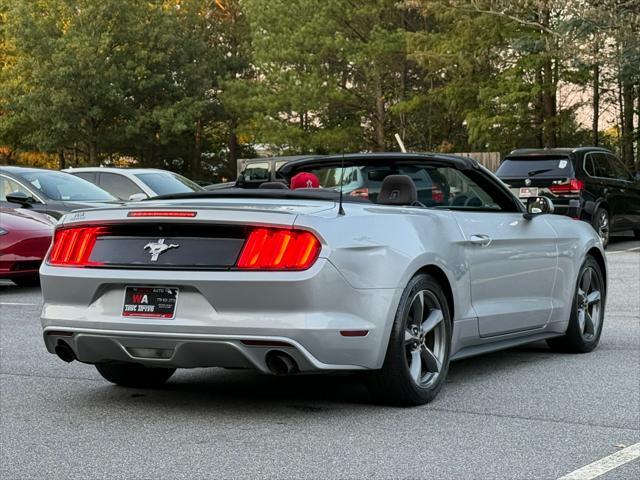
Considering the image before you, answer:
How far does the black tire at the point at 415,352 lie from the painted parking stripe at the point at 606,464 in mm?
1331

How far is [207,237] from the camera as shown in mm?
6039

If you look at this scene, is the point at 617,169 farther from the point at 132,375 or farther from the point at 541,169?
the point at 132,375

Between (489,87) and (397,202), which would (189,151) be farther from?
(397,202)

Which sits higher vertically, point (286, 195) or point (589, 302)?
point (286, 195)

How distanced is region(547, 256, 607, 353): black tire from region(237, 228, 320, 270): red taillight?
3078 millimetres

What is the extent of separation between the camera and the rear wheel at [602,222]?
20.1 meters

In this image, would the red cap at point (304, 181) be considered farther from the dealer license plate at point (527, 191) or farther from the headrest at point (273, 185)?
the dealer license plate at point (527, 191)

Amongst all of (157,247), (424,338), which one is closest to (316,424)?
(424,338)

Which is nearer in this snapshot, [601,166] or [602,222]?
[602,222]

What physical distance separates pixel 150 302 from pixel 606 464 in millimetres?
2405

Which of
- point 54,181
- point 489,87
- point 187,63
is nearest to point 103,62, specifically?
point 187,63

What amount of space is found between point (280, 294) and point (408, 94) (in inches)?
1626

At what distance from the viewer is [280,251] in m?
5.86

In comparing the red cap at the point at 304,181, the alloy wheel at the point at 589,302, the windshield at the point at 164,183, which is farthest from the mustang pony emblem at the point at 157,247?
the windshield at the point at 164,183
